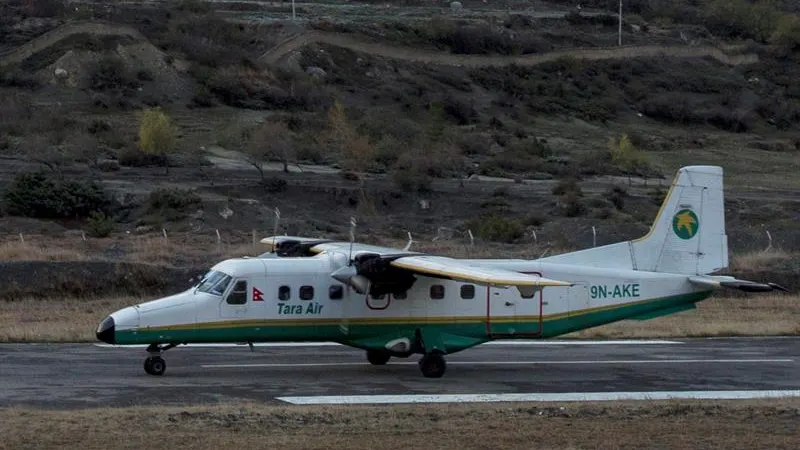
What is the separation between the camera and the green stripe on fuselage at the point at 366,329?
2488 centimetres

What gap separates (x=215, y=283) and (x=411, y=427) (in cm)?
722

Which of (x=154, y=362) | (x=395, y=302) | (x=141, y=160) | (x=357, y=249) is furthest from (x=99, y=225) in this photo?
(x=395, y=302)

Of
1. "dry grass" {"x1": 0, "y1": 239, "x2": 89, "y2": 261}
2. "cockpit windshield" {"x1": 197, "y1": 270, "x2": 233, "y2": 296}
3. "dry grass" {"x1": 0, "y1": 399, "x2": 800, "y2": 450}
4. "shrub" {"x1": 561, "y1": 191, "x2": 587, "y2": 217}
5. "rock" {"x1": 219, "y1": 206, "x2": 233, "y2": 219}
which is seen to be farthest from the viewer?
"shrub" {"x1": 561, "y1": 191, "x2": 587, "y2": 217}

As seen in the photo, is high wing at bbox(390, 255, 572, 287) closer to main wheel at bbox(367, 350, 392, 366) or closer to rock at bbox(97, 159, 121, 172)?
main wheel at bbox(367, 350, 392, 366)

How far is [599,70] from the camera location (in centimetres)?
11194

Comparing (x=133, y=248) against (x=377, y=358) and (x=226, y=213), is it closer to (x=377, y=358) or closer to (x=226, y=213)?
(x=226, y=213)

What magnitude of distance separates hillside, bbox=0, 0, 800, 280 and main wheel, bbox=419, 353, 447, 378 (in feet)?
62.5

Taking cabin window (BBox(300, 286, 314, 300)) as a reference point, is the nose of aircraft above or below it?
A: below

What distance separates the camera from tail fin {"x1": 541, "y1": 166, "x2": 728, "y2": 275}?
27953 mm

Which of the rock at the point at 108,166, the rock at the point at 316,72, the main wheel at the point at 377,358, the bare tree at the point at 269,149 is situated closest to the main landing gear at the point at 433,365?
the main wheel at the point at 377,358

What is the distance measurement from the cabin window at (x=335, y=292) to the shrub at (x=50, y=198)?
34304mm

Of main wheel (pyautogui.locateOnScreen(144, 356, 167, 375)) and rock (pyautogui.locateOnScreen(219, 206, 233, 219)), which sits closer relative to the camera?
main wheel (pyautogui.locateOnScreen(144, 356, 167, 375))

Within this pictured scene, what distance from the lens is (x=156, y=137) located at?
69.4 meters

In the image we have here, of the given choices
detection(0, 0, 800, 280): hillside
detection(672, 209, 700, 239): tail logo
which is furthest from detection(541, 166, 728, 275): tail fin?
detection(0, 0, 800, 280): hillside
